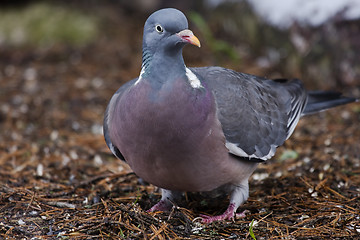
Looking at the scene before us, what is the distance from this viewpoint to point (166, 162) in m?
3.29

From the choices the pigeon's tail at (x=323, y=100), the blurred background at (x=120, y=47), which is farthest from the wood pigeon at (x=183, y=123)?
the blurred background at (x=120, y=47)

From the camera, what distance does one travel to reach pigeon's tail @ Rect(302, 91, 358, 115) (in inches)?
181

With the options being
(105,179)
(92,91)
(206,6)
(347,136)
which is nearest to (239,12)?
(206,6)

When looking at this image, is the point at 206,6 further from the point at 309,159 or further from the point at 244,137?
the point at 244,137

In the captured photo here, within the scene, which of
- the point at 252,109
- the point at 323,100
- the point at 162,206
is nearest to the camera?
the point at 252,109

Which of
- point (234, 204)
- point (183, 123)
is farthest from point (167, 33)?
point (234, 204)

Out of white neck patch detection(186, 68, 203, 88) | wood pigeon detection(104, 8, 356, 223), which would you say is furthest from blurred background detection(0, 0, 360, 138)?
white neck patch detection(186, 68, 203, 88)

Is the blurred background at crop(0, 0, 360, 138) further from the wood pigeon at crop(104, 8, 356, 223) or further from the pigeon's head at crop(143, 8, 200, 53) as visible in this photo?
the pigeon's head at crop(143, 8, 200, 53)

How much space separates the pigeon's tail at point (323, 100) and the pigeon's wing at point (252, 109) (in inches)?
6.8

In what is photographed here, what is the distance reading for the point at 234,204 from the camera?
3.75 m

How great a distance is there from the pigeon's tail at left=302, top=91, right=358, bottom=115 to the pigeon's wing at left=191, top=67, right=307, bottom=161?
Answer: 17 cm

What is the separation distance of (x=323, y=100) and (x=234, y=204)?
1577 millimetres

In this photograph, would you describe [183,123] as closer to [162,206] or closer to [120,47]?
[162,206]

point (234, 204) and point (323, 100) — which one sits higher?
point (323, 100)
